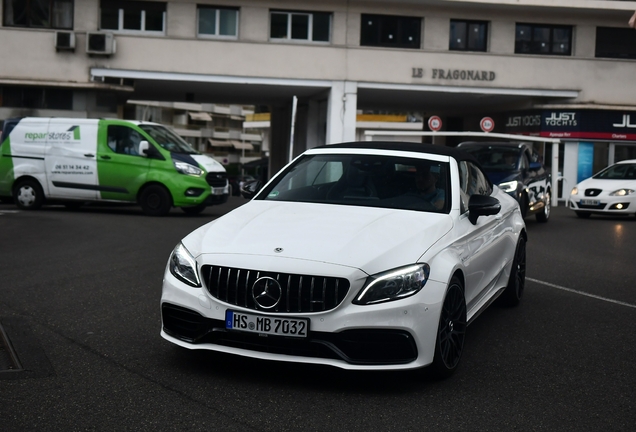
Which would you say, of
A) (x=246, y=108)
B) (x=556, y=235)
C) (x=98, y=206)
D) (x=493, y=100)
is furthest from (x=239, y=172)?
(x=556, y=235)

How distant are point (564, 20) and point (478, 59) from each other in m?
4.01

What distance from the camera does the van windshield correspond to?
19.2 meters

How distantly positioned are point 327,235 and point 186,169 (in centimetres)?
1390

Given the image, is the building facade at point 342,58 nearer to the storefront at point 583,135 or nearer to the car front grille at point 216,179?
the storefront at point 583,135

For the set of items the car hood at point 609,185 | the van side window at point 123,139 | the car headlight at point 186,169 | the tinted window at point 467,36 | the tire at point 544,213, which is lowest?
the tire at point 544,213

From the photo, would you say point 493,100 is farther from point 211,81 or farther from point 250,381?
point 250,381

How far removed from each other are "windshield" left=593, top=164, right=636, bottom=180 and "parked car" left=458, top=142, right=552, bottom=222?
5046mm

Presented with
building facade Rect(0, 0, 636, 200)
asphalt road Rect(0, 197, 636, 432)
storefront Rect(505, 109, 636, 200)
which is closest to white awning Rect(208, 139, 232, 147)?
building facade Rect(0, 0, 636, 200)

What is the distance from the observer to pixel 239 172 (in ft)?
356

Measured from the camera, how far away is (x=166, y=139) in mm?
19453

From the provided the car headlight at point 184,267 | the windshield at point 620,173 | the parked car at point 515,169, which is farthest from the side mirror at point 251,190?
the windshield at point 620,173

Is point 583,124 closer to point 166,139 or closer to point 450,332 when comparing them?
point 166,139

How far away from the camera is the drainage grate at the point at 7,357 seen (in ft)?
17.5

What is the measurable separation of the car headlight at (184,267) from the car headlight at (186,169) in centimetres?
1354
